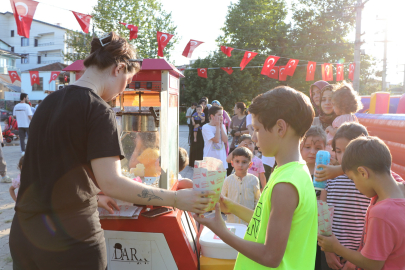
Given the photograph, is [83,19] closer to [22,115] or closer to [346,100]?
[22,115]

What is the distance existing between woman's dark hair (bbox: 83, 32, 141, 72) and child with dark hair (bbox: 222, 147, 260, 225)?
8.53 feet

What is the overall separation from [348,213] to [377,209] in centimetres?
70

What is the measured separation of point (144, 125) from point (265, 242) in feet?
6.20

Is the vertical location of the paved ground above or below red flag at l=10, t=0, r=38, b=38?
below

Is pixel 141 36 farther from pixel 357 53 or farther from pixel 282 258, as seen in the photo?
pixel 282 258

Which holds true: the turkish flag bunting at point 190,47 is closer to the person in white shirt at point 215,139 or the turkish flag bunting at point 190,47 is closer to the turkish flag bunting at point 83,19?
the turkish flag bunting at point 83,19

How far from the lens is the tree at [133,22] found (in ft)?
85.1

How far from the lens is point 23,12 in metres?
6.05

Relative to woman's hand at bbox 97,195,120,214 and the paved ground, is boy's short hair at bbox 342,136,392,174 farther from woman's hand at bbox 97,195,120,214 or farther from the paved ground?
the paved ground

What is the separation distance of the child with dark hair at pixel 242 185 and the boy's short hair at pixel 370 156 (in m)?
2.23

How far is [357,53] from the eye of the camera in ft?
50.6

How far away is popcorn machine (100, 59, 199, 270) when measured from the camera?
2.46 m

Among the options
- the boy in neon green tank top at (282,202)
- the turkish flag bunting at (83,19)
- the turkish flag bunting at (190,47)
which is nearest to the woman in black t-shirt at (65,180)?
the boy in neon green tank top at (282,202)

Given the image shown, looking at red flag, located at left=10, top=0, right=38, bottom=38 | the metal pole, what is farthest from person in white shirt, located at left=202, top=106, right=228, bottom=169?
the metal pole
